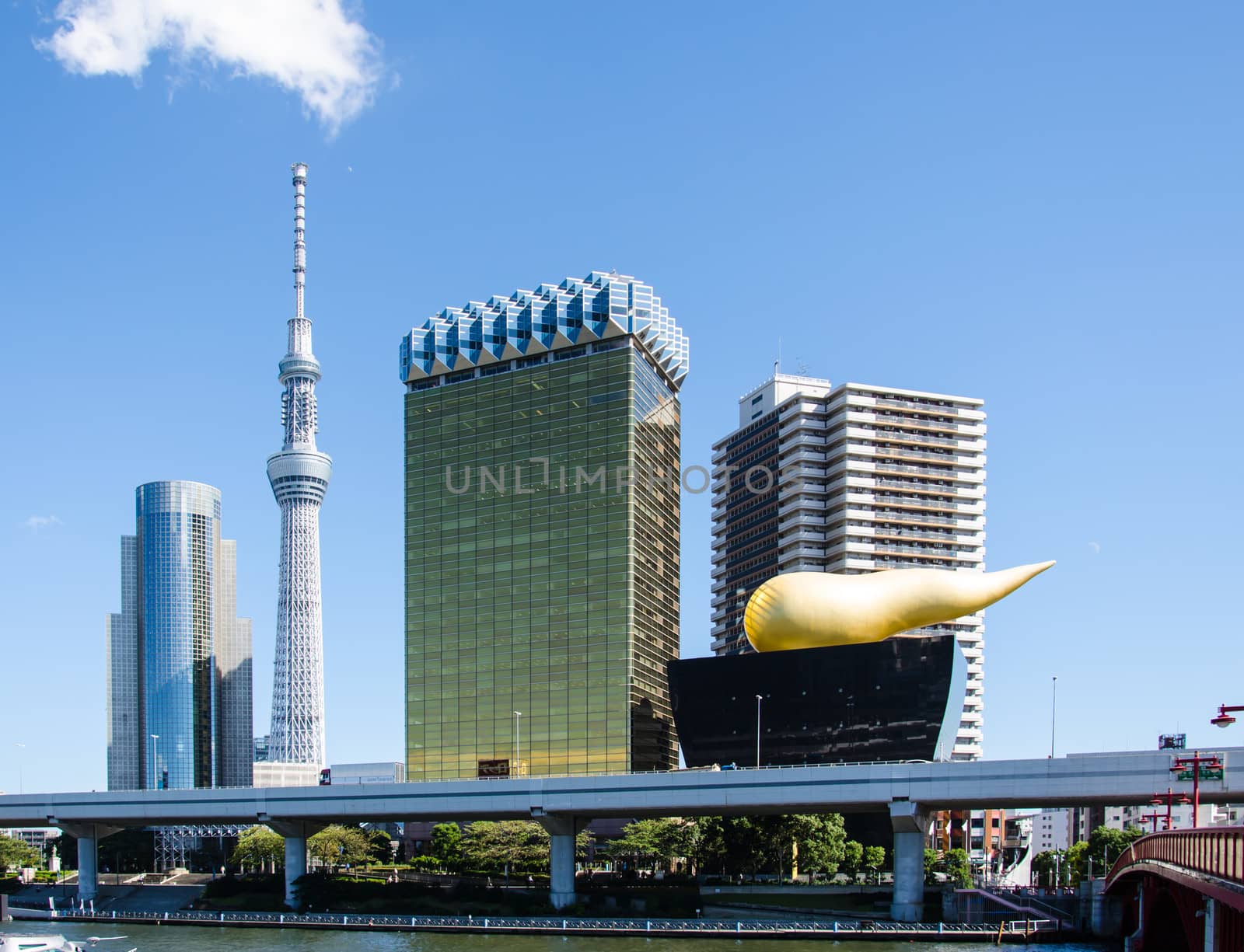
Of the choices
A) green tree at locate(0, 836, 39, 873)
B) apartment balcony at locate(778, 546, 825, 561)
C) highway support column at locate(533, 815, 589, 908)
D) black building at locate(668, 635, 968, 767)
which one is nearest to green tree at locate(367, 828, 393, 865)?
highway support column at locate(533, 815, 589, 908)

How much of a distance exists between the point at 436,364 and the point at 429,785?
7845 centimetres

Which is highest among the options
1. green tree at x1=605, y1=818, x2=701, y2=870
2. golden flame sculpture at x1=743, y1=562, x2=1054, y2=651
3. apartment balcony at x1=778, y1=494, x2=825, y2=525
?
apartment balcony at x1=778, y1=494, x2=825, y2=525

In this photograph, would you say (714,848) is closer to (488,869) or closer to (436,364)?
(488,869)

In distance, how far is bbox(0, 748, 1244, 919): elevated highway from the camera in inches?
3317

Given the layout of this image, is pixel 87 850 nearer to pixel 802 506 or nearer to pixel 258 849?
pixel 258 849

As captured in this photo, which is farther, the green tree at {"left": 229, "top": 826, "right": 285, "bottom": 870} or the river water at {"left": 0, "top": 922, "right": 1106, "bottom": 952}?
the green tree at {"left": 229, "top": 826, "right": 285, "bottom": 870}

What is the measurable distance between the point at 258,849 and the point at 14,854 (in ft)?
126

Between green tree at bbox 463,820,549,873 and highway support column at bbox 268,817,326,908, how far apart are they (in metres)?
13.4

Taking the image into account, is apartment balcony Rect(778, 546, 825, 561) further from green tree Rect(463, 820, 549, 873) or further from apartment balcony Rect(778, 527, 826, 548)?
green tree Rect(463, 820, 549, 873)

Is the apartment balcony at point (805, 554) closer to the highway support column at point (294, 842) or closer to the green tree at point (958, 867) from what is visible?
the green tree at point (958, 867)

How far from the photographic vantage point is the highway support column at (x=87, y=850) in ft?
394

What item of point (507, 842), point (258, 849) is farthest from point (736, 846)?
point (258, 849)

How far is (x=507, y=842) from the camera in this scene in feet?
372

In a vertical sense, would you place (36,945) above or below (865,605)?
below
